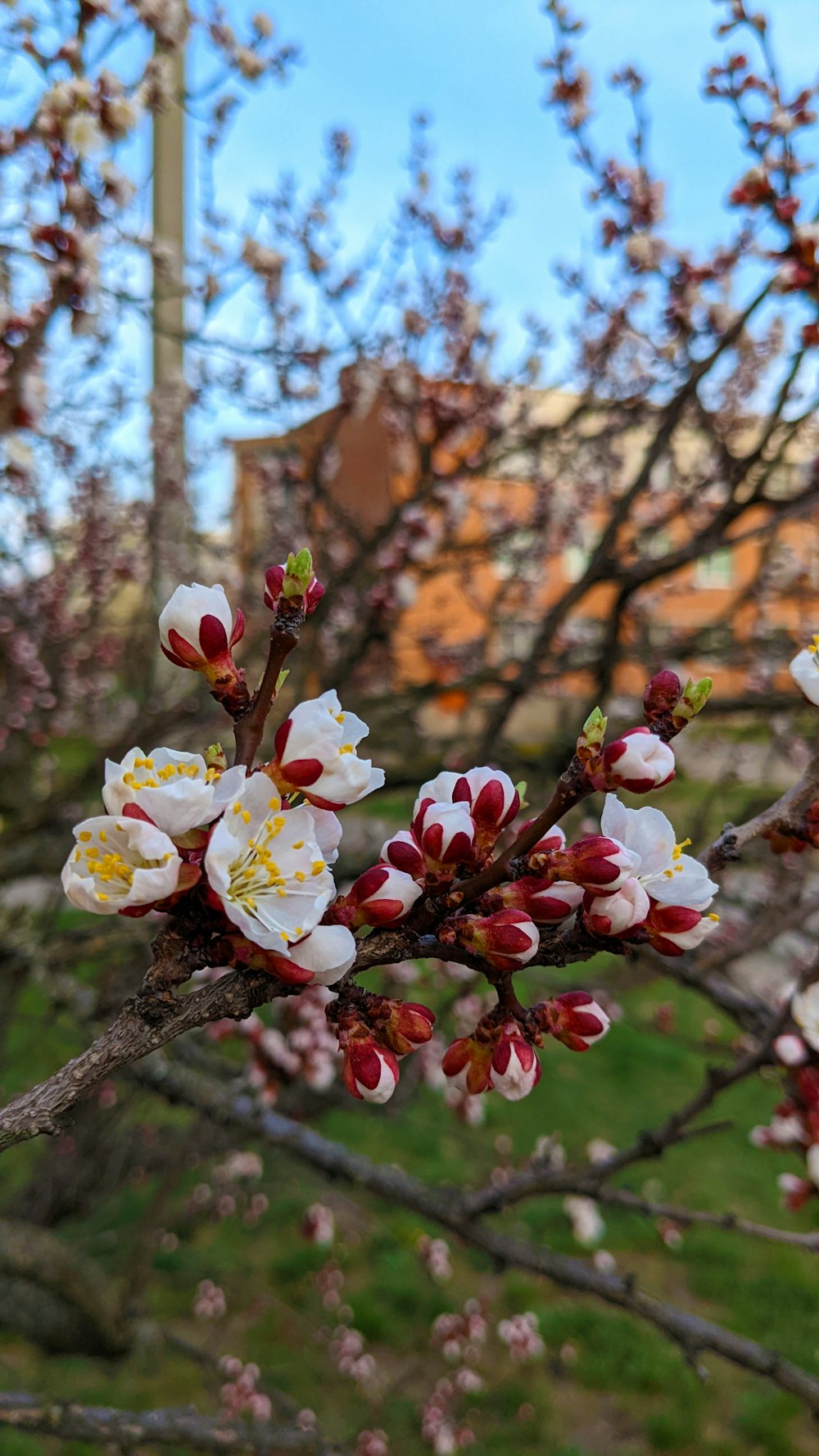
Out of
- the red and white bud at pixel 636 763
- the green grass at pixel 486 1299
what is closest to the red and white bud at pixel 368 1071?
the red and white bud at pixel 636 763

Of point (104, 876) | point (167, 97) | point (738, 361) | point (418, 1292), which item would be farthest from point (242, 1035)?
point (738, 361)

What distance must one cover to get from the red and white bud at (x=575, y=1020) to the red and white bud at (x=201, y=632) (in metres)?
0.46

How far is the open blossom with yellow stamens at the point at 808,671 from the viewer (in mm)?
986

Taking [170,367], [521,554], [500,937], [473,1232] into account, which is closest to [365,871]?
[500,937]

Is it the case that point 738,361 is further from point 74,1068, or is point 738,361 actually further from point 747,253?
point 74,1068

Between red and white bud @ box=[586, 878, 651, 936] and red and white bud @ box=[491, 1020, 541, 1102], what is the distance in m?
0.15

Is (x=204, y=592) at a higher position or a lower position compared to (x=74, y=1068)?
higher

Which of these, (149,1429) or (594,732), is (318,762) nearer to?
(594,732)

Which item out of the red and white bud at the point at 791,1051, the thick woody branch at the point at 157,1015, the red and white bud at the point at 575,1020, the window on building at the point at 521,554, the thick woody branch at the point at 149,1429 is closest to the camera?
the thick woody branch at the point at 157,1015

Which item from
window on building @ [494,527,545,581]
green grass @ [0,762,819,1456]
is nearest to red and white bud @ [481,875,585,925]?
green grass @ [0,762,819,1456]

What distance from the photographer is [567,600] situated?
3.02m

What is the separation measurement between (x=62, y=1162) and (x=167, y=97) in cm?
417

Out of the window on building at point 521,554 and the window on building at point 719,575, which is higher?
the window on building at point 521,554

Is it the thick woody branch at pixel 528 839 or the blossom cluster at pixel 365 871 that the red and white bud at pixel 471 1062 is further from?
the thick woody branch at pixel 528 839
